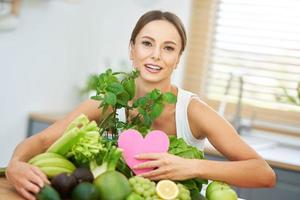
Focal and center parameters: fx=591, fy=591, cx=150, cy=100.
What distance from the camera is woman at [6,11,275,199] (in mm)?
1408

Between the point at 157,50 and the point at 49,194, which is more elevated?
the point at 157,50

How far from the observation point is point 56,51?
310 cm

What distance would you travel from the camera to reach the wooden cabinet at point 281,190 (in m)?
2.63

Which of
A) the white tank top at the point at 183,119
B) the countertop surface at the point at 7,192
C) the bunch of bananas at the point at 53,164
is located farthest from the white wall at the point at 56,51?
the bunch of bananas at the point at 53,164

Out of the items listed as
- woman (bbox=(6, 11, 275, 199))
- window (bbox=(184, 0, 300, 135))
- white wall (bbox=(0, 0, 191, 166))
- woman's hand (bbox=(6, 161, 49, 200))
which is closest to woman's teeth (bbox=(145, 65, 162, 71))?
woman (bbox=(6, 11, 275, 199))

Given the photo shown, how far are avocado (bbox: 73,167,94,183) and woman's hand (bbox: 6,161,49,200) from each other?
78 millimetres

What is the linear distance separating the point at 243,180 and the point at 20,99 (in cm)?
166

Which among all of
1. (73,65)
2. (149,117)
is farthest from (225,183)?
(73,65)

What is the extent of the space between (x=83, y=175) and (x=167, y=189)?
187 mm

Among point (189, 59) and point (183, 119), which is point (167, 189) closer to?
point (183, 119)

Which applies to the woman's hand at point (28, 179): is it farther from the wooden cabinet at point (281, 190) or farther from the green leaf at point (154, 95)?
the wooden cabinet at point (281, 190)

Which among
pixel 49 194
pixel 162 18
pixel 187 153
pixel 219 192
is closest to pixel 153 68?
pixel 162 18

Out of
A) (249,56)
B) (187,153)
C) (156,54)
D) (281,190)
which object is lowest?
(281,190)

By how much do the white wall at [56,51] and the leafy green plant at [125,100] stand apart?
1399mm
